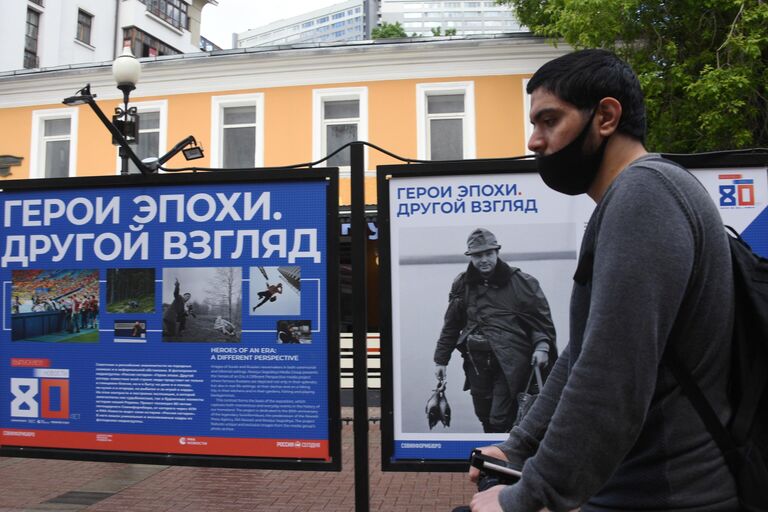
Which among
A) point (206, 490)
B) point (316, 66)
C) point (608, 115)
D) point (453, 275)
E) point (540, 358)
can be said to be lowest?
point (206, 490)

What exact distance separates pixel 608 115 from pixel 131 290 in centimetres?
360

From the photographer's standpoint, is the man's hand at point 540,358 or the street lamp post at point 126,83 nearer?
the man's hand at point 540,358

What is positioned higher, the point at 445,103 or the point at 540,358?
the point at 445,103

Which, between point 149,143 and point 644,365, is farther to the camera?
point 149,143

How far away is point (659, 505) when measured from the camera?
1412mm

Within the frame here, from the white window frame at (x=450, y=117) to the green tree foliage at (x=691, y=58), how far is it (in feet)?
11.3

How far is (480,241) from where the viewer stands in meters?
4.16

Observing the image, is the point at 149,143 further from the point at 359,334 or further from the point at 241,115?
the point at 359,334

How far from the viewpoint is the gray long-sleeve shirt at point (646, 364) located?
131 centimetres

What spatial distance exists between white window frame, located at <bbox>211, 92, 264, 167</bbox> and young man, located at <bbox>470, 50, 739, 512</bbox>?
1631 centimetres

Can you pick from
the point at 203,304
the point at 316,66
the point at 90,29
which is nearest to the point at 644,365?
the point at 203,304

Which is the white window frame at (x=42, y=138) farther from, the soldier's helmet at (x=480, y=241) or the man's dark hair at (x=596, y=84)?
the man's dark hair at (x=596, y=84)

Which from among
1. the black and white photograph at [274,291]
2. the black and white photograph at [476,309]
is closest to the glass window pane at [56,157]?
the black and white photograph at [274,291]

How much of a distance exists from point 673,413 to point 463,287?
2.78 metres
